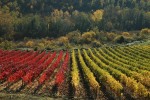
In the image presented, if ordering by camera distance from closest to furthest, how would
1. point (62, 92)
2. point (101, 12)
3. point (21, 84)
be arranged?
point (62, 92), point (21, 84), point (101, 12)

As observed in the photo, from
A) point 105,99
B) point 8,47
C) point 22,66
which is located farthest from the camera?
point 8,47

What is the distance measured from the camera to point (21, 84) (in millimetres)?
34312

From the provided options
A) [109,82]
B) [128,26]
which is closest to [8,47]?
[109,82]

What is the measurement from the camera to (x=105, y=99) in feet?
96.0

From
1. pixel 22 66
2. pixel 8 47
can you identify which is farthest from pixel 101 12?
pixel 22 66

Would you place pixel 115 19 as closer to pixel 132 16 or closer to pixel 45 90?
pixel 132 16

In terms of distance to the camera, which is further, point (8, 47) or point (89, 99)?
point (8, 47)

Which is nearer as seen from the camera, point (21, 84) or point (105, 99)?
point (105, 99)

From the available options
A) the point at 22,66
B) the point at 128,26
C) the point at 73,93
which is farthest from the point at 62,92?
the point at 128,26

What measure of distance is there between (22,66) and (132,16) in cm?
12991

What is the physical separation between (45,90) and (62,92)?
6.22 ft

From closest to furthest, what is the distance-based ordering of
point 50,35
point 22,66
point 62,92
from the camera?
point 62,92 < point 22,66 < point 50,35

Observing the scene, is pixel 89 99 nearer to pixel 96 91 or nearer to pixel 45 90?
pixel 96 91

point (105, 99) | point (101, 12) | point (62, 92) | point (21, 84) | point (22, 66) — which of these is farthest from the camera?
point (101, 12)
